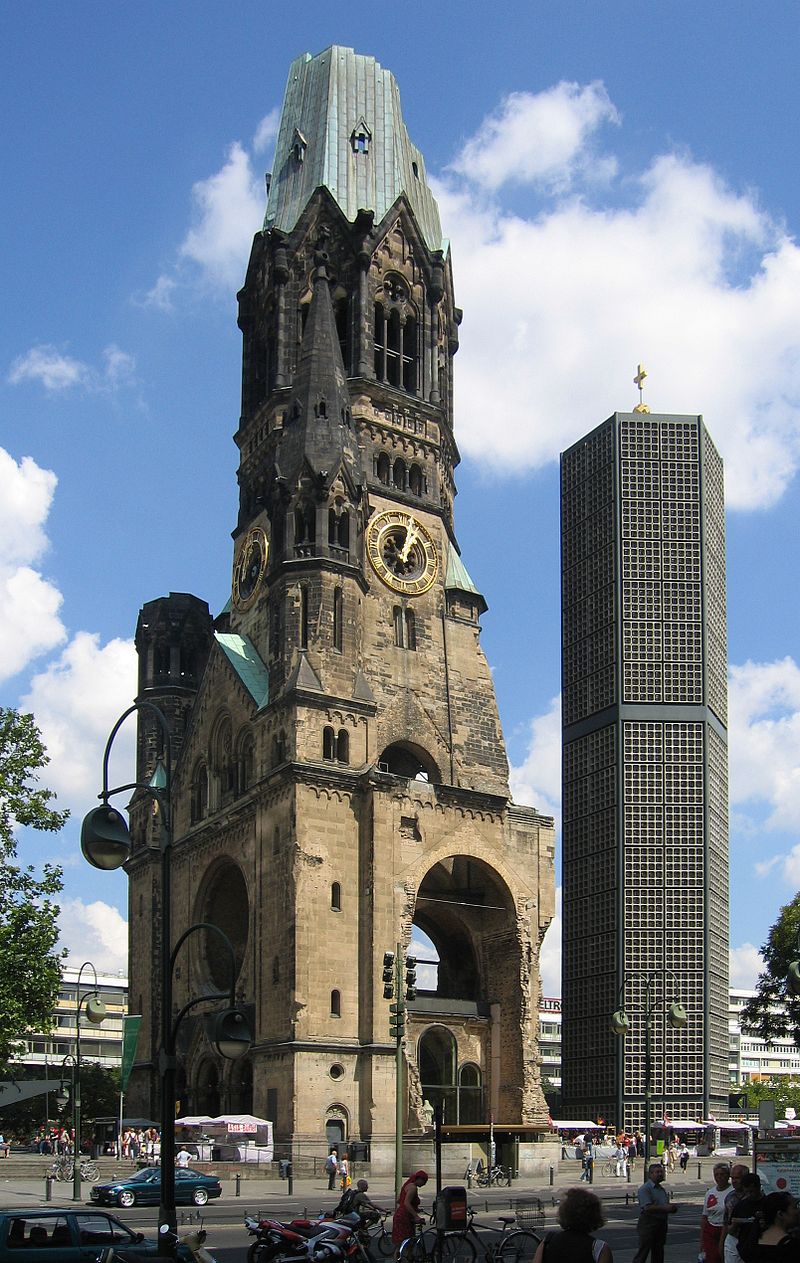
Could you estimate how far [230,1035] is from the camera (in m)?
20.3

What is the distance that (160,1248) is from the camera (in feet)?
59.0

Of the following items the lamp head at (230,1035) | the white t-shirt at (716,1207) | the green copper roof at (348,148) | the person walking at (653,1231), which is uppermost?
the green copper roof at (348,148)

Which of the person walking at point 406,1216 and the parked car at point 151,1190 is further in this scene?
the parked car at point 151,1190

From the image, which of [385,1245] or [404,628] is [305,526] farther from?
[385,1245]

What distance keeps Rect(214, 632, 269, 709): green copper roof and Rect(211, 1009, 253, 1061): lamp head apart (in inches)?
1734

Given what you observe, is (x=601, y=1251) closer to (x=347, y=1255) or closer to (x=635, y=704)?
(x=347, y=1255)

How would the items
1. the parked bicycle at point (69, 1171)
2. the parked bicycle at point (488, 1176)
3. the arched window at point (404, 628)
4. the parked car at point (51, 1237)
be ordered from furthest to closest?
the arched window at point (404, 628) < the parked bicycle at point (488, 1176) < the parked bicycle at point (69, 1171) < the parked car at point (51, 1237)

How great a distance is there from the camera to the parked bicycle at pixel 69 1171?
50.8 meters

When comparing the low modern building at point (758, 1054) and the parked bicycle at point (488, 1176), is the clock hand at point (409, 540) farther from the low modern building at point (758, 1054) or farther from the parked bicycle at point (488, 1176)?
the low modern building at point (758, 1054)

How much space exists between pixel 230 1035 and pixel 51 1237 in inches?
130

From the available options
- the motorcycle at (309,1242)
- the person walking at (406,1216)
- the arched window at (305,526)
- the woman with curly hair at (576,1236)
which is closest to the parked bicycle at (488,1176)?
the arched window at (305,526)

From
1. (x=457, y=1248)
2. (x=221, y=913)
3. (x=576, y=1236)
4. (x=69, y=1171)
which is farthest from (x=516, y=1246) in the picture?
(x=221, y=913)

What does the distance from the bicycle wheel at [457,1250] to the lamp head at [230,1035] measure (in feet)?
15.0

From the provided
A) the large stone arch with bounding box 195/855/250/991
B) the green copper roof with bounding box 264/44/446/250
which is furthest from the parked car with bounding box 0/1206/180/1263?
the green copper roof with bounding box 264/44/446/250
